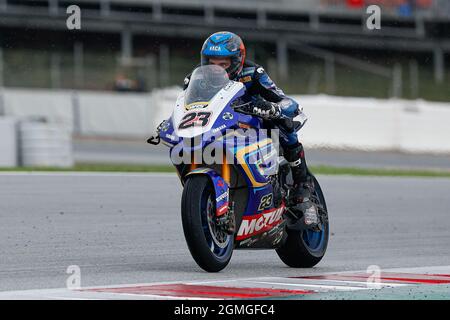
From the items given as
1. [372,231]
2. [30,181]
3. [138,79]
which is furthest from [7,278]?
[138,79]

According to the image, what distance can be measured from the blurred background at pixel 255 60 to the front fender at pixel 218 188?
11681 millimetres

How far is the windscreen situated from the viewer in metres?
7.23

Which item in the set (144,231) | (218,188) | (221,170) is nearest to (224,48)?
(221,170)

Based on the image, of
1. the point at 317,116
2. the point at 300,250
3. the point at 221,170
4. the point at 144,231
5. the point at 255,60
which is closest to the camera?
the point at 221,170

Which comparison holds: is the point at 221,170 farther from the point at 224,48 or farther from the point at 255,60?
the point at 255,60

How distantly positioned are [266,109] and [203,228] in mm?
934

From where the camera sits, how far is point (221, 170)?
7188 millimetres

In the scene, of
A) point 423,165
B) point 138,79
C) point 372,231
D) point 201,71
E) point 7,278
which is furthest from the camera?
point 138,79

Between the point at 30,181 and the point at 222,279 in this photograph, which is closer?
the point at 222,279

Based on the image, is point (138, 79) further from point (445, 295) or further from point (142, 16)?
point (445, 295)

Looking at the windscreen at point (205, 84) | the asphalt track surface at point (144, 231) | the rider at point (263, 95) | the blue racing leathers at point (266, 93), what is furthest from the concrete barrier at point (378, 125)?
the windscreen at point (205, 84)

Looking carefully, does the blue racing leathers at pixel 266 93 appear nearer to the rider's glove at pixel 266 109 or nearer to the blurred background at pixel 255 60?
the rider's glove at pixel 266 109

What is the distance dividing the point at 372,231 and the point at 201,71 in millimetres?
3811

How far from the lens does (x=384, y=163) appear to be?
75.6ft
